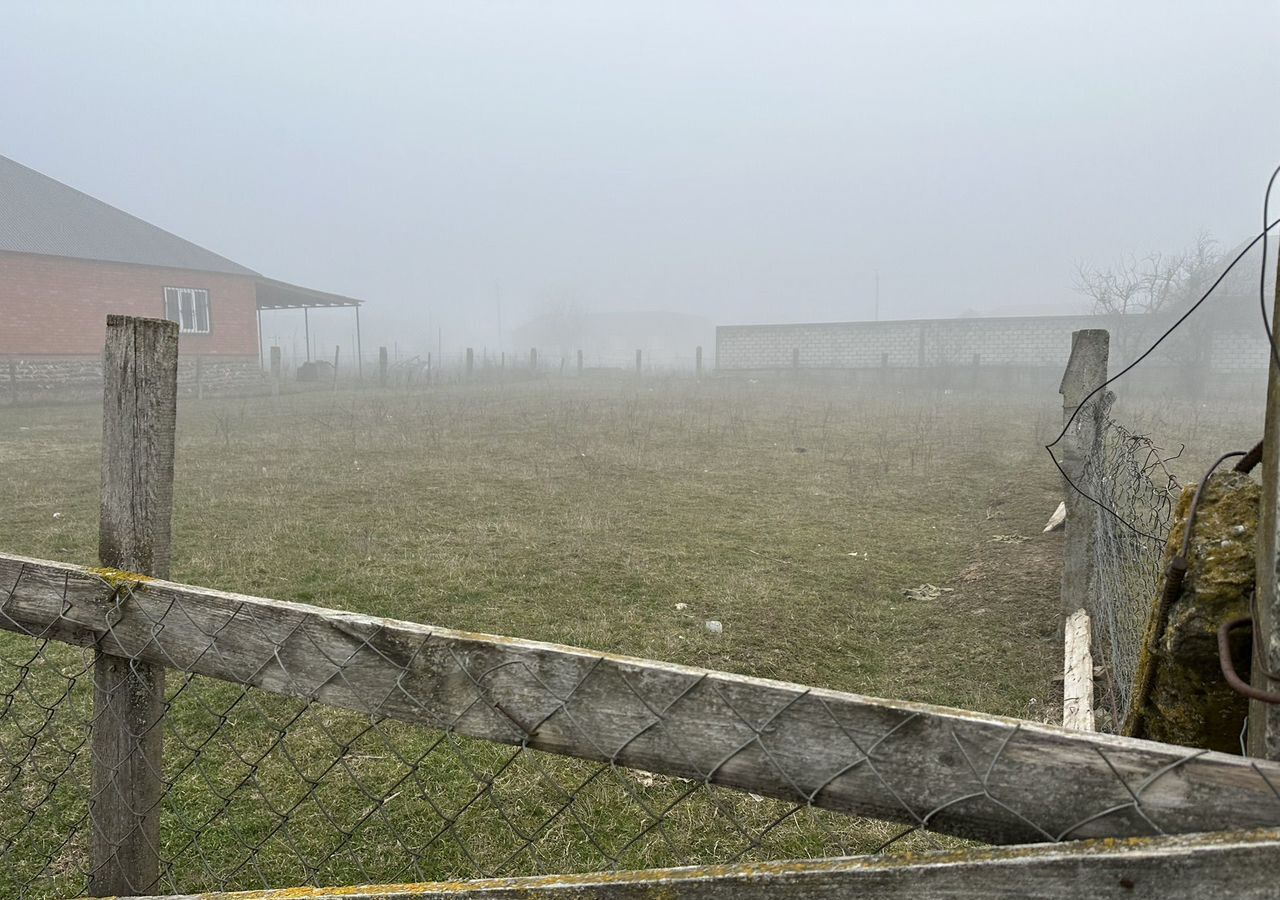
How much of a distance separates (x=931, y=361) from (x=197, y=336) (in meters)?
29.7

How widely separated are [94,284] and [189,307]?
10.0 ft

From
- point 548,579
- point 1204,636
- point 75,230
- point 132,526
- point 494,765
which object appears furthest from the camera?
point 75,230

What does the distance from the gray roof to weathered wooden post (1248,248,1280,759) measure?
3017cm

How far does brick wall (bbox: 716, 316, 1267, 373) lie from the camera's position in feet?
88.3

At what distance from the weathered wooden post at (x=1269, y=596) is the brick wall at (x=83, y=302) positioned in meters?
29.3

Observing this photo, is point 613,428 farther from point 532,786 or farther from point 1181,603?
point 1181,603

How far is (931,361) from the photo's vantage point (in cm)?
3450

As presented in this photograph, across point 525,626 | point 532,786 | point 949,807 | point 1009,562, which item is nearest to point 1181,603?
point 949,807

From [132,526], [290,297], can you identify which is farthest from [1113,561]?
[290,297]

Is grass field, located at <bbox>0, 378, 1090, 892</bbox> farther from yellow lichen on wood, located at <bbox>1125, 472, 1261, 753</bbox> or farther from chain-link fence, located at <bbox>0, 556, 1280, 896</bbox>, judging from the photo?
yellow lichen on wood, located at <bbox>1125, 472, 1261, 753</bbox>

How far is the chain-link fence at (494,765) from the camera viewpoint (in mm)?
1051

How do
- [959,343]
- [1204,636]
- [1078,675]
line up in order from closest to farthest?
[1204,636] → [1078,675] → [959,343]

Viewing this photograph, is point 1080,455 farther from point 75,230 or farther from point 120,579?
point 75,230

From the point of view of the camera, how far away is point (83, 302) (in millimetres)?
24938
